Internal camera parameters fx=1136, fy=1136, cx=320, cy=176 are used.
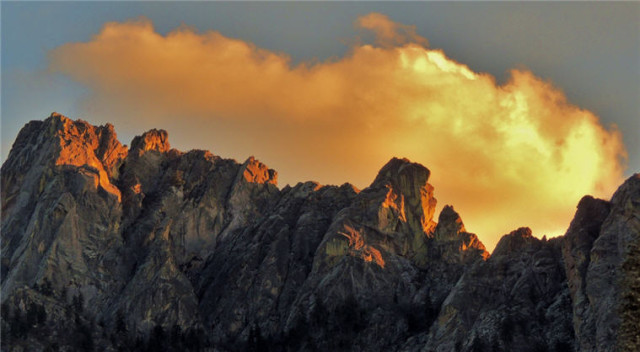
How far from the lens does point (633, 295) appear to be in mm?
101938

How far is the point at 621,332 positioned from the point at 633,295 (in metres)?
4.62

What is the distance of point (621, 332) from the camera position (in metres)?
105

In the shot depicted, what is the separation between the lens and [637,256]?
4040 inches

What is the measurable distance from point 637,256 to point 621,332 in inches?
295

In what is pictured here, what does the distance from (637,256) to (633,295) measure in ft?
11.7
